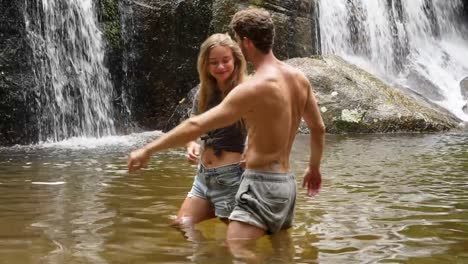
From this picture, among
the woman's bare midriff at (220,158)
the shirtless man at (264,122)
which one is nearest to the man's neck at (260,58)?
the shirtless man at (264,122)

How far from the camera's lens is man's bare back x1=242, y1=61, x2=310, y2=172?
12.8 feet

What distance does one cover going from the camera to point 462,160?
9719 mm

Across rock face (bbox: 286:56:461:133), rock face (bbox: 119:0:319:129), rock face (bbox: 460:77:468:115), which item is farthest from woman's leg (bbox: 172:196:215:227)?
rock face (bbox: 460:77:468:115)

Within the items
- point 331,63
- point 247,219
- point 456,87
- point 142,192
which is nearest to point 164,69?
point 331,63

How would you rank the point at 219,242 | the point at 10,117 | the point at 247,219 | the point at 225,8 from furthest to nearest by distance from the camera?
the point at 225,8 → the point at 10,117 → the point at 219,242 → the point at 247,219

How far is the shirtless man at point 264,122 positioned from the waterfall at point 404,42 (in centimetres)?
1635

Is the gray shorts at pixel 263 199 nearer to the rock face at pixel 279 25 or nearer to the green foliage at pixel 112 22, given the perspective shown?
the rock face at pixel 279 25

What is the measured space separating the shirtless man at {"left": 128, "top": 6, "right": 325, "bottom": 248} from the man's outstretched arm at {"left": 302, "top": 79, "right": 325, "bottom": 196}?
3.3 inches

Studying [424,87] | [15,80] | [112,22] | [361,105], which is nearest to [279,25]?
[361,105]

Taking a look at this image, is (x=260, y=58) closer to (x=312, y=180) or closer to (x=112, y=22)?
(x=312, y=180)

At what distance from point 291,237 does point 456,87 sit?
743 inches

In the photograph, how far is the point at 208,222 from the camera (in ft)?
17.0

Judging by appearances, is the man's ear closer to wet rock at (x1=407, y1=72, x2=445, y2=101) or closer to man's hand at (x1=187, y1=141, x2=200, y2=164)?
man's hand at (x1=187, y1=141, x2=200, y2=164)

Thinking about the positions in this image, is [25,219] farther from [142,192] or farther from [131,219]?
[142,192]
